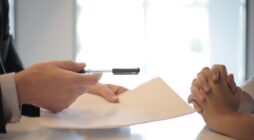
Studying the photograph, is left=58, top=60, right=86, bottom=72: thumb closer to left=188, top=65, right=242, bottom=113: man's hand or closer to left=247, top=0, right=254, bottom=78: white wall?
left=188, top=65, right=242, bottom=113: man's hand

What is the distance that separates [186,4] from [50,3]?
4.76 ft

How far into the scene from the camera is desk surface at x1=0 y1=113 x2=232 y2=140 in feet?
1.50

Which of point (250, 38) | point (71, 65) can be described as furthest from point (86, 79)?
point (250, 38)

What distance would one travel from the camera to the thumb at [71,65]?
51 centimetres

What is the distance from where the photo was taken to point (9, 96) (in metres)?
0.49

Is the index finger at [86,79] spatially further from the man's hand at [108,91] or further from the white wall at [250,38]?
the white wall at [250,38]

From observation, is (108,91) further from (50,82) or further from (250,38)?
(250,38)

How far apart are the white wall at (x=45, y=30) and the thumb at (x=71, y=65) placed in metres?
2.65

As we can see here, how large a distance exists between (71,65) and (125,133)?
0.15 metres

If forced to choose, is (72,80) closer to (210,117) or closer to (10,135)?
(10,135)

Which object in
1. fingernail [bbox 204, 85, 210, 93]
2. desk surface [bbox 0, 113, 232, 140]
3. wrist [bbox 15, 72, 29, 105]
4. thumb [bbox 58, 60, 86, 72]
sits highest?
thumb [bbox 58, 60, 86, 72]

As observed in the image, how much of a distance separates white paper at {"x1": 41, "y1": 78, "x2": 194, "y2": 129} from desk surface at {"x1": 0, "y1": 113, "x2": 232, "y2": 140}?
1cm

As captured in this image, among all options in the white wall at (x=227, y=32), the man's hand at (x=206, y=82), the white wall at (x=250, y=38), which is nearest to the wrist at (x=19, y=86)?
the man's hand at (x=206, y=82)

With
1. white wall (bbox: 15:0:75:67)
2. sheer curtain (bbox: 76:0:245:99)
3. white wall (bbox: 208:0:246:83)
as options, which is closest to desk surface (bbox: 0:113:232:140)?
sheer curtain (bbox: 76:0:245:99)
